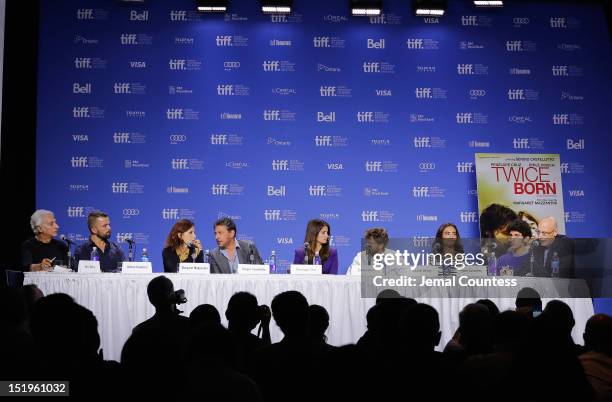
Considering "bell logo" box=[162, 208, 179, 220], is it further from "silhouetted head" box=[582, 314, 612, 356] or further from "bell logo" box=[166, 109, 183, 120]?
"silhouetted head" box=[582, 314, 612, 356]

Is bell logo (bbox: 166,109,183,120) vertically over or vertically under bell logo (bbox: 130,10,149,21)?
under

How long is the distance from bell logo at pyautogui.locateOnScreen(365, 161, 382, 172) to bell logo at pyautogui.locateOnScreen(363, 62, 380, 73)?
1.23 metres

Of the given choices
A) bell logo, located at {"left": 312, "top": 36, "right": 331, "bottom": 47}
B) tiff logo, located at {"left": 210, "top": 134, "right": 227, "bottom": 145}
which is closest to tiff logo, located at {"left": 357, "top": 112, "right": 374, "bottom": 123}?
Answer: bell logo, located at {"left": 312, "top": 36, "right": 331, "bottom": 47}

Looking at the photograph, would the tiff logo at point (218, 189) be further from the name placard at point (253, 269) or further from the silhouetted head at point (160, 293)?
the silhouetted head at point (160, 293)

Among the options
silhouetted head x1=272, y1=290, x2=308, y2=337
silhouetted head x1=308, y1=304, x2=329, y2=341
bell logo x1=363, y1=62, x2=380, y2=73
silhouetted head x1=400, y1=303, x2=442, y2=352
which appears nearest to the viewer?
silhouetted head x1=400, y1=303, x2=442, y2=352

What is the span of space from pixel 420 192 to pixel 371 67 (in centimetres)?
178

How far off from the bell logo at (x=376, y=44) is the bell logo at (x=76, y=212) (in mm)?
4288

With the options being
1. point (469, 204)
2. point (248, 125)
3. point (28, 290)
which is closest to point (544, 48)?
point (469, 204)

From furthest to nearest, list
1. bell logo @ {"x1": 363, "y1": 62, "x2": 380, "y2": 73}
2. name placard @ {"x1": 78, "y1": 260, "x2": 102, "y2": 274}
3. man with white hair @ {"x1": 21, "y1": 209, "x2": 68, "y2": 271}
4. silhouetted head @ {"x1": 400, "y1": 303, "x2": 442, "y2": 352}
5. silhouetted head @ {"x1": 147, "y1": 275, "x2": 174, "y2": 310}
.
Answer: bell logo @ {"x1": 363, "y1": 62, "x2": 380, "y2": 73} < man with white hair @ {"x1": 21, "y1": 209, "x2": 68, "y2": 271} < name placard @ {"x1": 78, "y1": 260, "x2": 102, "y2": 274} < silhouetted head @ {"x1": 147, "y1": 275, "x2": 174, "y2": 310} < silhouetted head @ {"x1": 400, "y1": 303, "x2": 442, "y2": 352}

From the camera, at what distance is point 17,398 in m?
2.14

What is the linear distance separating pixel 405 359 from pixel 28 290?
2276 mm

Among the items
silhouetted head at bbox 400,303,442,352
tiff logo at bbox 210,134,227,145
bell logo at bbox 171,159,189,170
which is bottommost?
silhouetted head at bbox 400,303,442,352

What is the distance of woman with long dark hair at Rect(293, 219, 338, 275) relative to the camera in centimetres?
726

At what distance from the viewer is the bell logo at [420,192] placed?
29.9ft
